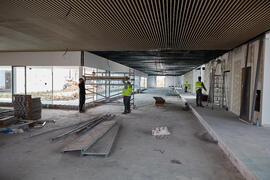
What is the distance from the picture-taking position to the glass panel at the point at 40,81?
35.6ft

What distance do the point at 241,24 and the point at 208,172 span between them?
3.94 meters

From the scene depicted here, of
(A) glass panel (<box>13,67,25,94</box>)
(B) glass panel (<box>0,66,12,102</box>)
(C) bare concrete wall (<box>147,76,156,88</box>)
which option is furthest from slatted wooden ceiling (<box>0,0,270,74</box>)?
(C) bare concrete wall (<box>147,76,156,88</box>)

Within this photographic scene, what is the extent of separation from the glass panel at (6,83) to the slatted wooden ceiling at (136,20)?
4786mm

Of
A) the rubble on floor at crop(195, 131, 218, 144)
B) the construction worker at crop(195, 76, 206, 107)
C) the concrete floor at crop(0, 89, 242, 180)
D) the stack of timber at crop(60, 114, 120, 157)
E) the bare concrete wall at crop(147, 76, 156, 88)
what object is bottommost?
the concrete floor at crop(0, 89, 242, 180)

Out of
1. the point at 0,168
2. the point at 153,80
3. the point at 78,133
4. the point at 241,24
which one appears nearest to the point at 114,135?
the point at 78,133

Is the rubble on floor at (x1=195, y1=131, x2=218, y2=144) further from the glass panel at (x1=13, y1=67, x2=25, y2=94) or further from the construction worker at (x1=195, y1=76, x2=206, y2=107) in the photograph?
the glass panel at (x1=13, y1=67, x2=25, y2=94)

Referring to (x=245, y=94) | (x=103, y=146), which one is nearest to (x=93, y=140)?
(x=103, y=146)

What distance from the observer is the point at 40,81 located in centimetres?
1144

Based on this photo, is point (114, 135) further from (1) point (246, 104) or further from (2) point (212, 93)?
(2) point (212, 93)

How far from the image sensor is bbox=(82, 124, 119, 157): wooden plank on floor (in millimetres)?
3816

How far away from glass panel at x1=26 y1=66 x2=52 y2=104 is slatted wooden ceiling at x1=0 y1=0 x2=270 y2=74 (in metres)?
4.19

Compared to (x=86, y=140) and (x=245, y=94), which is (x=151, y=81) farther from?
(x=86, y=140)

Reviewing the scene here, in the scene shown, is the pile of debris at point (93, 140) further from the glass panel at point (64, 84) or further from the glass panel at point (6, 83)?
the glass panel at point (6, 83)

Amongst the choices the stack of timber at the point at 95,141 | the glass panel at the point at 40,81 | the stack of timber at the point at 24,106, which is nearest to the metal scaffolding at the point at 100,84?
the glass panel at the point at 40,81
